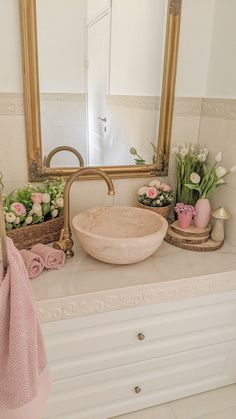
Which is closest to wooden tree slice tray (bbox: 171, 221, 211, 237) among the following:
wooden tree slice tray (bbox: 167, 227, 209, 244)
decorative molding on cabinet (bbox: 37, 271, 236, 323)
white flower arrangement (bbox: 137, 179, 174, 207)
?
wooden tree slice tray (bbox: 167, 227, 209, 244)

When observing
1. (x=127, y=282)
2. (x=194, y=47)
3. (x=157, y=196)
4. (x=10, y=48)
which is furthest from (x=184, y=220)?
(x=10, y=48)

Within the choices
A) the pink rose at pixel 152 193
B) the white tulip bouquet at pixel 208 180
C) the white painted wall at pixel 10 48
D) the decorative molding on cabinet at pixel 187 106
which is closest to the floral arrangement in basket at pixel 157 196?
the pink rose at pixel 152 193

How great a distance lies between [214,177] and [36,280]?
0.93m

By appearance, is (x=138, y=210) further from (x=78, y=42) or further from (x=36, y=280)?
(x=78, y=42)

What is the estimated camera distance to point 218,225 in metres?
1.54

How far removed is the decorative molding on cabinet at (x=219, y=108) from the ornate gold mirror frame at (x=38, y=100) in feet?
0.58

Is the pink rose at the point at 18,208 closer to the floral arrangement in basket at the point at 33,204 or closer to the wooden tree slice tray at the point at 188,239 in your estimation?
the floral arrangement in basket at the point at 33,204

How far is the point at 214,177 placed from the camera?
5.07 feet

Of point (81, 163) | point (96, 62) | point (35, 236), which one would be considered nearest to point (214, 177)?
point (81, 163)

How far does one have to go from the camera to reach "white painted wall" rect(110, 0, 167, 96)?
147 cm

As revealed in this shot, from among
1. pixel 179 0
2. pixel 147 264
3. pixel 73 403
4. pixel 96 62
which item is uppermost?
pixel 179 0

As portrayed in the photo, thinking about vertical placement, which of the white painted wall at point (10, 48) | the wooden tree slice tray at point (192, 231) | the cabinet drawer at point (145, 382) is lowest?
the cabinet drawer at point (145, 382)

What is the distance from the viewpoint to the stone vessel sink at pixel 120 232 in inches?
48.2

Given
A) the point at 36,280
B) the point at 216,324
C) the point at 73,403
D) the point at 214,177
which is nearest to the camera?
the point at 36,280
